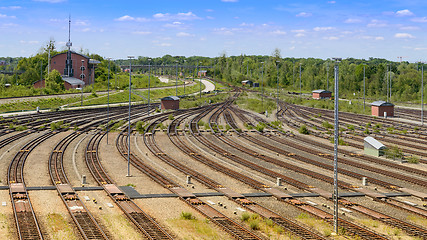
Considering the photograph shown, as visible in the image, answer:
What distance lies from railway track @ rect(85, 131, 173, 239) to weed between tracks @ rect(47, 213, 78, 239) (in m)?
2.83

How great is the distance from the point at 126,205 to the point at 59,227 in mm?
4643

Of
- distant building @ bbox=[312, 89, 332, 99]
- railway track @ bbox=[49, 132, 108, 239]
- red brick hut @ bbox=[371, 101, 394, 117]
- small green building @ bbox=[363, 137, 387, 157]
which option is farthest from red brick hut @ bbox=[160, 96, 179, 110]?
small green building @ bbox=[363, 137, 387, 157]

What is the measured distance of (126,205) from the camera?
982 inches

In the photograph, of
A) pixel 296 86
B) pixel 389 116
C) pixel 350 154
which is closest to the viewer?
pixel 350 154

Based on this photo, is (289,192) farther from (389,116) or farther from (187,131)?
(389,116)

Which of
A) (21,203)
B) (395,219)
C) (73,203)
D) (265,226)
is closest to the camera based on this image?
(265,226)

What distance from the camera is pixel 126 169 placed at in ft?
117

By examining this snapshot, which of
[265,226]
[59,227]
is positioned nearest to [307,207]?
[265,226]

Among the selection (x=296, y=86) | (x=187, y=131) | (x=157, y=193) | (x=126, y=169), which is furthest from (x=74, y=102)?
(x=296, y=86)

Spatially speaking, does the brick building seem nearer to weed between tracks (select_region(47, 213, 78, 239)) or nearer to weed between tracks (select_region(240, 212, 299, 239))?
weed between tracks (select_region(47, 213, 78, 239))

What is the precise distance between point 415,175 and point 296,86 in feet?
463

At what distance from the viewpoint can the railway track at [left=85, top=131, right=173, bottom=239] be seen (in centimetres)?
2039

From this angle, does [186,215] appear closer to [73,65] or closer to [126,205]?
[126,205]

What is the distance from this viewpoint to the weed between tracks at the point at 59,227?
19.7m
